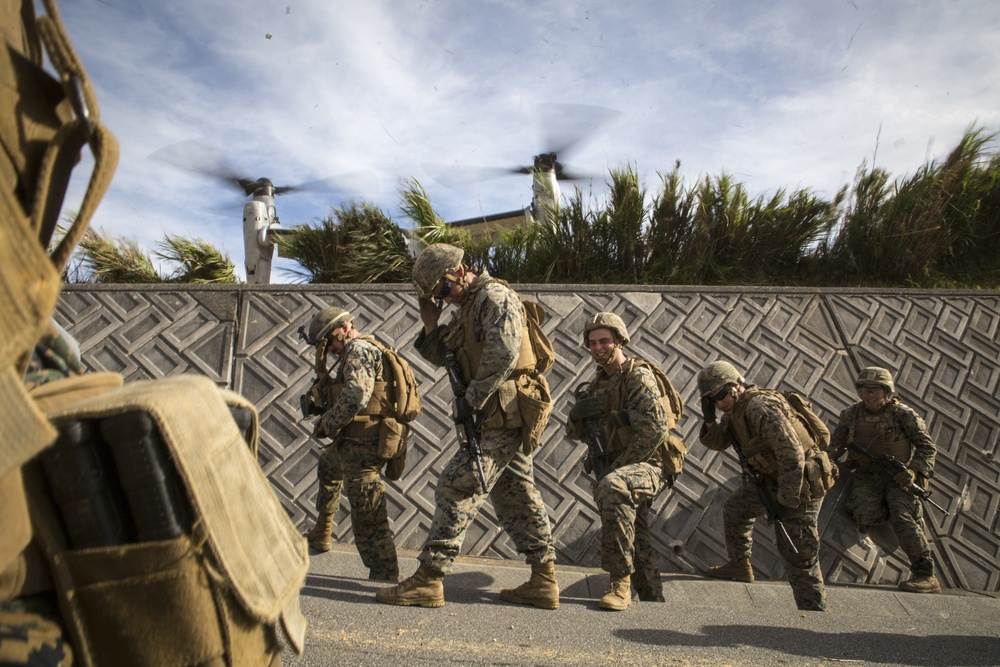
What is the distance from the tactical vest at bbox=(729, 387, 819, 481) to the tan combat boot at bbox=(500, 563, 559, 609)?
211 centimetres

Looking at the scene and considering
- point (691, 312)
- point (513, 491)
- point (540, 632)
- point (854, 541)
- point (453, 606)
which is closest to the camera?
point (540, 632)

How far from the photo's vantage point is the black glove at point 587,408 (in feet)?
16.5

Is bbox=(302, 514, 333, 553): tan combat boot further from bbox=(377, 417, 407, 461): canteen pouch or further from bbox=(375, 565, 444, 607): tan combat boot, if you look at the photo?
bbox=(375, 565, 444, 607): tan combat boot

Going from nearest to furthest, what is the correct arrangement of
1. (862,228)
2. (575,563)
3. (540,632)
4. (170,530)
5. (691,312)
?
(170,530)
(540,632)
(575,563)
(691,312)
(862,228)

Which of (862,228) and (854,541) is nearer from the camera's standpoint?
(854,541)

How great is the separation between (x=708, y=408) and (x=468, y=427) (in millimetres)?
2572

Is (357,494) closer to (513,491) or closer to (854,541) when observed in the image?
(513,491)

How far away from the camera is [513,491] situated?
171 inches

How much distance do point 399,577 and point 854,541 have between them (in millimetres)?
4302

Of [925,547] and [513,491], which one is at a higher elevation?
[513,491]

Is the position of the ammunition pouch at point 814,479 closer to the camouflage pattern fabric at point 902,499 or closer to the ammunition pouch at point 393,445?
the camouflage pattern fabric at point 902,499

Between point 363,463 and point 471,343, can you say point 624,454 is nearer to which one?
point 471,343

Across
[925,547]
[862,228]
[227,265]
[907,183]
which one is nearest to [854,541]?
[925,547]

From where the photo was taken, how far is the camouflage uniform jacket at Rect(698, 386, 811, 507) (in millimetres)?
5086
